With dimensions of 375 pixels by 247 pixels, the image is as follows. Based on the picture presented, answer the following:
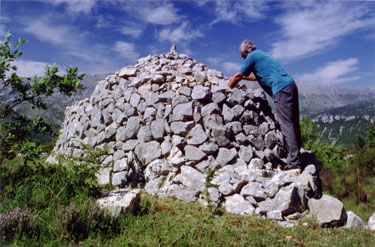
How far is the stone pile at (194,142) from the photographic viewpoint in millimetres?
5652

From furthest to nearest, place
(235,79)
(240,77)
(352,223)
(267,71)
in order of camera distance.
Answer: (235,79) < (240,77) < (267,71) < (352,223)

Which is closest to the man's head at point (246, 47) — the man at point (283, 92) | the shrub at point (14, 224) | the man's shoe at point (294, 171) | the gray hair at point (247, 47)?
the gray hair at point (247, 47)

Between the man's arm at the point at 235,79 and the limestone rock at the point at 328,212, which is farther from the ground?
the man's arm at the point at 235,79

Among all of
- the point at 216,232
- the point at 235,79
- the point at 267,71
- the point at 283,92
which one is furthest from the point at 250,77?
the point at 216,232

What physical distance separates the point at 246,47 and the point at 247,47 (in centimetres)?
3

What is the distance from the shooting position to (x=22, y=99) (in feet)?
19.0

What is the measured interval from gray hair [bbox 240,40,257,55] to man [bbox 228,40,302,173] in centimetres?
29

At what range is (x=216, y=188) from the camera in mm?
5898

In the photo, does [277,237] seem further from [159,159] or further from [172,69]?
[172,69]

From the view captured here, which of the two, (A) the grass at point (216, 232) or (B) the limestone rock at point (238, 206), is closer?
(A) the grass at point (216, 232)

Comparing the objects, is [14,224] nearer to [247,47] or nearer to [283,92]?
[283,92]

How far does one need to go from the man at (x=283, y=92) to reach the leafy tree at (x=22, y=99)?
15.0 ft

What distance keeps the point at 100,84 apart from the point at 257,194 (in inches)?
281

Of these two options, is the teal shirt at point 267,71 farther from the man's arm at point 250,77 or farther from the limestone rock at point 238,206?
the limestone rock at point 238,206
